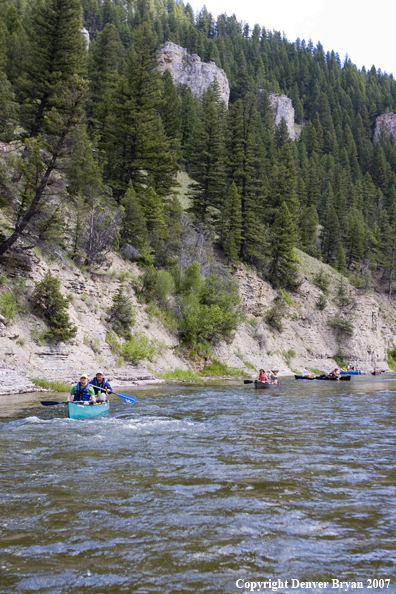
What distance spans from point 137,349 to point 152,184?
60.2ft

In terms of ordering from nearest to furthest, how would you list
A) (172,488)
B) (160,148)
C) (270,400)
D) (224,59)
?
(172,488)
(270,400)
(160,148)
(224,59)

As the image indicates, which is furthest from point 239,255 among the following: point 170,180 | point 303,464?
point 303,464

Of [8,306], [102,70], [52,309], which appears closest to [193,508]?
[8,306]

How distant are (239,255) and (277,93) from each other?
9856cm

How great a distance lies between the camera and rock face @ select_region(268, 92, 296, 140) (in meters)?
130

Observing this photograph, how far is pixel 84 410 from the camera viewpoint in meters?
14.8

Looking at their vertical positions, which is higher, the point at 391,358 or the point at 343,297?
the point at 343,297

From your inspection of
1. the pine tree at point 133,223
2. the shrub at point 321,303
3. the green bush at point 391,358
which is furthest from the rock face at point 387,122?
the pine tree at point 133,223

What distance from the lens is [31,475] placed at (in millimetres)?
7832

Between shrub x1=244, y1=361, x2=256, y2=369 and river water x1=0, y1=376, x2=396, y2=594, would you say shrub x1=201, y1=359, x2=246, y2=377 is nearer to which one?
shrub x1=244, y1=361, x2=256, y2=369

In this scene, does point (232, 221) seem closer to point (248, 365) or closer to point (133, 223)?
point (133, 223)

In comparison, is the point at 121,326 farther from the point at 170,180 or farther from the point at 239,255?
the point at 239,255

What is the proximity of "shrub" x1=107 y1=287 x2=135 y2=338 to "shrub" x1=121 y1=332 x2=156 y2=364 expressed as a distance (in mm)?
734

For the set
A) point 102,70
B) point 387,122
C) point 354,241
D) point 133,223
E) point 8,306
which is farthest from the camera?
point 387,122
